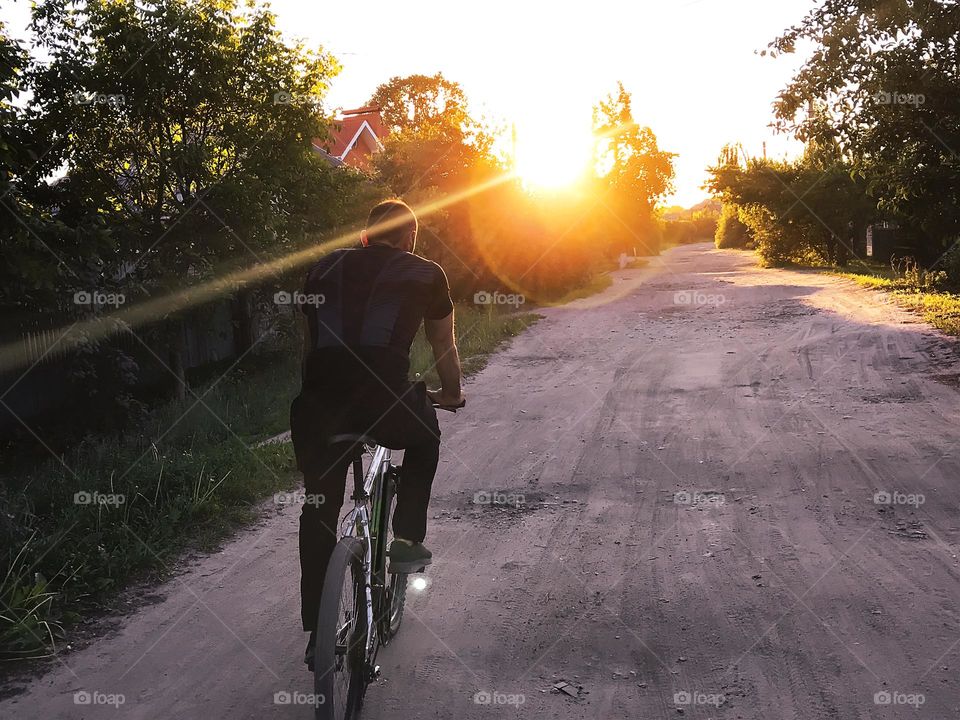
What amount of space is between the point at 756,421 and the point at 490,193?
1580cm

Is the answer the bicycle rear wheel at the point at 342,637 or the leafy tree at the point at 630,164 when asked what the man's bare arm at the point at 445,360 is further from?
the leafy tree at the point at 630,164

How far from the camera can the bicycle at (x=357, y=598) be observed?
9.69 feet

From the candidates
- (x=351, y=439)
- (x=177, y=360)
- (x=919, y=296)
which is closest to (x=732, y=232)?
(x=919, y=296)

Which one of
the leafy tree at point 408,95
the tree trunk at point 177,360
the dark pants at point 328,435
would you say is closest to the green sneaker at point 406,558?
the dark pants at point 328,435

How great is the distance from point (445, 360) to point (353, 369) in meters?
0.50

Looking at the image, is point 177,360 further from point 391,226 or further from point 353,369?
point 353,369

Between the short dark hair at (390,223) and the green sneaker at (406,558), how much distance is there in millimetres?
1291

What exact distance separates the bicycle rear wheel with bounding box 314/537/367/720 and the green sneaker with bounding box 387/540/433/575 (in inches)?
15.6

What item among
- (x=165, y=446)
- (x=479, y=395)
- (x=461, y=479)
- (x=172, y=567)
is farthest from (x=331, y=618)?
(x=479, y=395)

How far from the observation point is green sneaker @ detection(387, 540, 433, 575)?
3.72 metres

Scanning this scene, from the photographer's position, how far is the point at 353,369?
3.27m

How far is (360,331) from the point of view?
3.31 meters

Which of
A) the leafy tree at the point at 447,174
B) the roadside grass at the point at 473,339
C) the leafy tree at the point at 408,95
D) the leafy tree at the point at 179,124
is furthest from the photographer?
the leafy tree at the point at 408,95

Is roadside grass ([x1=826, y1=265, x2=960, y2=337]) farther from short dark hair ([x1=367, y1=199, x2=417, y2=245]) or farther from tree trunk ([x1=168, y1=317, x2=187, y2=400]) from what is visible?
short dark hair ([x1=367, y1=199, x2=417, y2=245])
